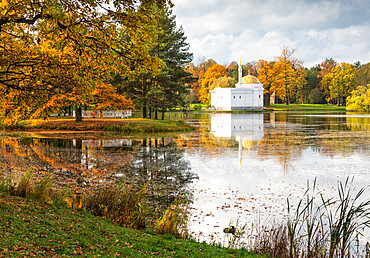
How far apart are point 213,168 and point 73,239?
888cm

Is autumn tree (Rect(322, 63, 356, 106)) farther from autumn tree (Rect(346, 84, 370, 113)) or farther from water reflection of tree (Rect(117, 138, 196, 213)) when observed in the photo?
water reflection of tree (Rect(117, 138, 196, 213))

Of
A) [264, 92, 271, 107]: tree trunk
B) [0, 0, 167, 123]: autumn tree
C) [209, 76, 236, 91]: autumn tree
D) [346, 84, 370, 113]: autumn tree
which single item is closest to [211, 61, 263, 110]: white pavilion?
[209, 76, 236, 91]: autumn tree

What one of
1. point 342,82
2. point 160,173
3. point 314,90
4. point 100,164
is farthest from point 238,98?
point 160,173

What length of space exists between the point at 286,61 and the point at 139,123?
80151mm

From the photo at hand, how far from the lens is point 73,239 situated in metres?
5.45

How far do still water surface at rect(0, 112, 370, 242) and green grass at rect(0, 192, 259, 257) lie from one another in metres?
1.33

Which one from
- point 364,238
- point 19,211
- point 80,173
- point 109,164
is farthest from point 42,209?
point 109,164

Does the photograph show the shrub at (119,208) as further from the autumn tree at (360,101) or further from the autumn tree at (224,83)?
the autumn tree at (224,83)

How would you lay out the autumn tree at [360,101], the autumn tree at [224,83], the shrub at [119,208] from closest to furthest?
the shrub at [119,208]
the autumn tree at [360,101]
the autumn tree at [224,83]

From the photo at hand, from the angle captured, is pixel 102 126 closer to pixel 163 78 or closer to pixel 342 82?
pixel 163 78

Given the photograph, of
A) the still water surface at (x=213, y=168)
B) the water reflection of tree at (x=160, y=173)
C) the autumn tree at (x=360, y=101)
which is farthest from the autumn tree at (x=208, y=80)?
the water reflection of tree at (x=160, y=173)

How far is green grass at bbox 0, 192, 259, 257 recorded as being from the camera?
16.3 feet

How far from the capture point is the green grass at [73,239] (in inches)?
195

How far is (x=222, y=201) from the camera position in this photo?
9227mm
